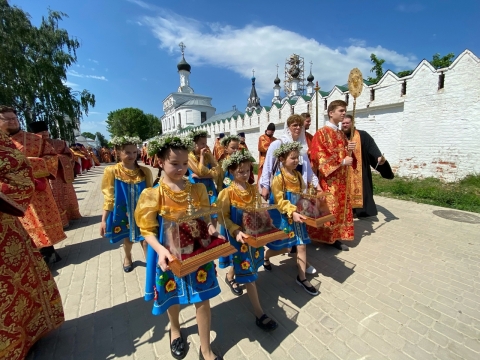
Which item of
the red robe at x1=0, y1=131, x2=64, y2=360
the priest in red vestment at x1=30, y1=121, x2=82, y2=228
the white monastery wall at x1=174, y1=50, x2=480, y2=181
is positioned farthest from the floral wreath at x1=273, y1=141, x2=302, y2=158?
the white monastery wall at x1=174, y1=50, x2=480, y2=181

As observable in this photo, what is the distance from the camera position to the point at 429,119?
901cm

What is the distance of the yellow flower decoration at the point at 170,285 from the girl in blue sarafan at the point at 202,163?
2418mm

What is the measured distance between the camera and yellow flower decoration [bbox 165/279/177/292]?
1.93 meters

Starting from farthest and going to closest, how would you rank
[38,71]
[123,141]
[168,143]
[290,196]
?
[38,71], [123,141], [290,196], [168,143]

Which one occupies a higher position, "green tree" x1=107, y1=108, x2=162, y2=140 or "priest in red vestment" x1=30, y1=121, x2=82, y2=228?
"green tree" x1=107, y1=108, x2=162, y2=140

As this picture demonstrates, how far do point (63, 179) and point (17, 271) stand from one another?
3714mm

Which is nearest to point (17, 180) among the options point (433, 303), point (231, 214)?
point (231, 214)

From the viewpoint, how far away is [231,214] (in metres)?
2.55

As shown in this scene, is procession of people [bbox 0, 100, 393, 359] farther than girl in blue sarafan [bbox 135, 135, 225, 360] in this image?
No

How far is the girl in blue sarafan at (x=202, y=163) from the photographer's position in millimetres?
4199

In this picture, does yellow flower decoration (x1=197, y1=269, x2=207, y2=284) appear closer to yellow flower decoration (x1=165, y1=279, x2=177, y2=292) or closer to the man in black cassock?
yellow flower decoration (x1=165, y1=279, x2=177, y2=292)

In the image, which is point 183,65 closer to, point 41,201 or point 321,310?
point 41,201

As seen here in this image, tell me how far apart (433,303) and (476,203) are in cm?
589

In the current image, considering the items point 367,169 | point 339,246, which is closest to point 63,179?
point 339,246
